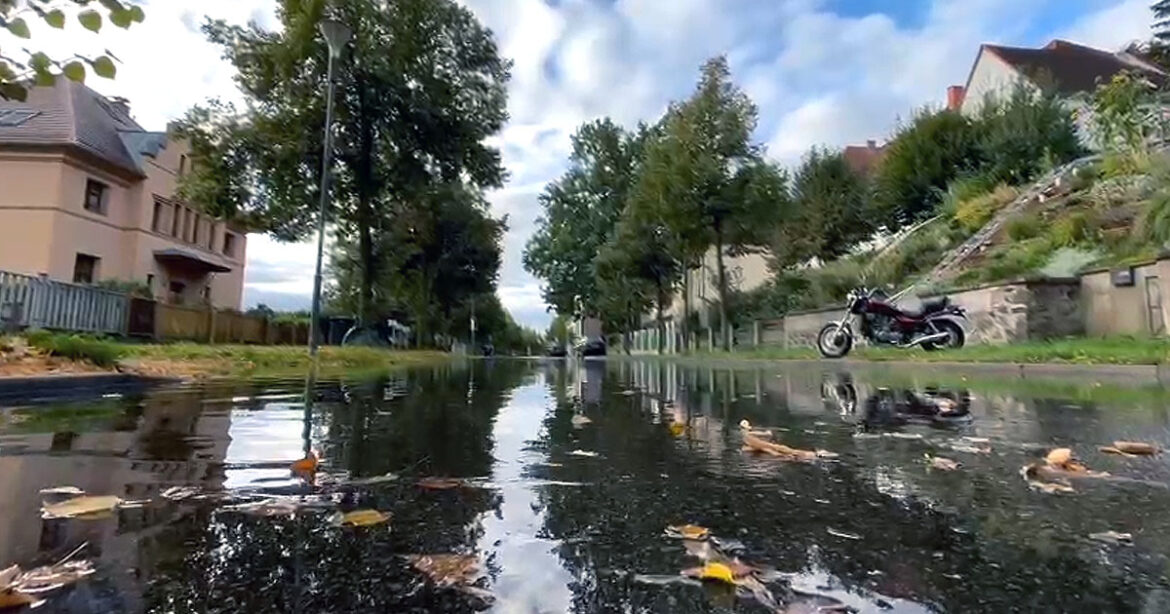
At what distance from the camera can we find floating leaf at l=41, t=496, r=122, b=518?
88.0 inches

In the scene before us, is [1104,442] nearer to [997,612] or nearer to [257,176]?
[997,612]

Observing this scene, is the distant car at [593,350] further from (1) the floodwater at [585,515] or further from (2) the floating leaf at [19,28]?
(2) the floating leaf at [19,28]

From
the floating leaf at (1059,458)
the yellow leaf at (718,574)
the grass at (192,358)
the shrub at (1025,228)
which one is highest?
the shrub at (1025,228)

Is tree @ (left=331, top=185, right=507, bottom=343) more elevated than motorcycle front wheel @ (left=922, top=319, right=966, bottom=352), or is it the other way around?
tree @ (left=331, top=185, right=507, bottom=343)

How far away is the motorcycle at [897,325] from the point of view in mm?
12875

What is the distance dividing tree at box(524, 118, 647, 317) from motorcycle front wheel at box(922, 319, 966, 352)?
31.4 m

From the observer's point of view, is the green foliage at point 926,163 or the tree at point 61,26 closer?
the tree at point 61,26

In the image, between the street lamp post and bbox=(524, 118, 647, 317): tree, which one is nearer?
the street lamp post

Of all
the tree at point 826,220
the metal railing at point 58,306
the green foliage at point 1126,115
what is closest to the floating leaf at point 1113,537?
the green foliage at point 1126,115

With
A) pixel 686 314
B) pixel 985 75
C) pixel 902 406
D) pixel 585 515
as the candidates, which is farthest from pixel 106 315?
pixel 985 75

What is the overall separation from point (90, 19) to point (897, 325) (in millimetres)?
13485

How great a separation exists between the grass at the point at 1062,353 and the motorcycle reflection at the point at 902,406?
227cm

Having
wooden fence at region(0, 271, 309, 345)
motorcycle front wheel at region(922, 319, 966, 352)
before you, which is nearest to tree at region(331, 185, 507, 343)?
wooden fence at region(0, 271, 309, 345)

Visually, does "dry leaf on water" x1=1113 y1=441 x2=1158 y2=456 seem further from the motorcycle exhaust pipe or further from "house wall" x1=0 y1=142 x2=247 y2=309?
"house wall" x1=0 y1=142 x2=247 y2=309
